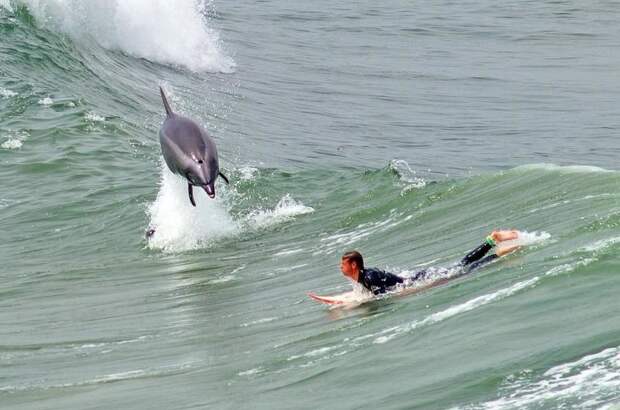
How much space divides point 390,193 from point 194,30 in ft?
76.3

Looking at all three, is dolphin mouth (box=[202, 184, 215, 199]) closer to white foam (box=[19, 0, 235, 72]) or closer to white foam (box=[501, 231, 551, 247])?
white foam (box=[501, 231, 551, 247])

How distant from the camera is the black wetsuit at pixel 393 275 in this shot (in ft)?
44.3

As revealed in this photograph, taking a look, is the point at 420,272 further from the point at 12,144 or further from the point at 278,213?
the point at 12,144

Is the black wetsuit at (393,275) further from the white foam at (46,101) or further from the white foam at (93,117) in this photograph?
the white foam at (46,101)

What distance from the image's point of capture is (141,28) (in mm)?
41812

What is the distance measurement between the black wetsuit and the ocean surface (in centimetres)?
13

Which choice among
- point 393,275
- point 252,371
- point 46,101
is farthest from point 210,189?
point 46,101

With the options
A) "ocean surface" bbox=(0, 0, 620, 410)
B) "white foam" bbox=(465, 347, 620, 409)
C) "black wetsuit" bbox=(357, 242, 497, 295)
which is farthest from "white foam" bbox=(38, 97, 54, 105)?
"white foam" bbox=(465, 347, 620, 409)

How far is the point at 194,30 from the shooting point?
143ft

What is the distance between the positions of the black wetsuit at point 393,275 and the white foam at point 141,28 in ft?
85.3

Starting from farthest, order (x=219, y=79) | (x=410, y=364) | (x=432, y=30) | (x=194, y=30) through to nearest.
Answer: (x=432, y=30) → (x=194, y=30) → (x=219, y=79) → (x=410, y=364)

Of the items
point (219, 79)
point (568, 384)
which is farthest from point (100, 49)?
point (568, 384)

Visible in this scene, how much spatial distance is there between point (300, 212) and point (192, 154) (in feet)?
18.8

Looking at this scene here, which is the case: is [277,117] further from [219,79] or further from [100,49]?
[100,49]
